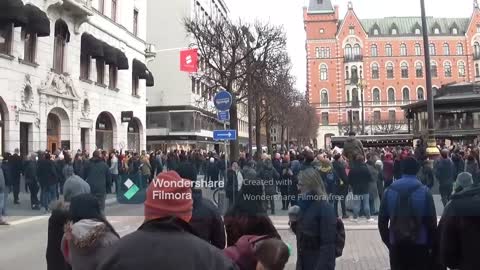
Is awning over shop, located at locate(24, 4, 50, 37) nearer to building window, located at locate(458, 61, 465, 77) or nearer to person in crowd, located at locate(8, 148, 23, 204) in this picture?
person in crowd, located at locate(8, 148, 23, 204)

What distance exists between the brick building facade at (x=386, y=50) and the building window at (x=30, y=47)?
47.5ft

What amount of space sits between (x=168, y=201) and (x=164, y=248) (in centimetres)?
33

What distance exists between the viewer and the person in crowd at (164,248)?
6.23 feet

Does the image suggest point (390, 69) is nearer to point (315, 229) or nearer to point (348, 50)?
point (348, 50)

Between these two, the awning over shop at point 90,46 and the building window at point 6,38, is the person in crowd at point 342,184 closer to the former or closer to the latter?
the building window at point 6,38

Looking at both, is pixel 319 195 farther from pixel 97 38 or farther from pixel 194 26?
pixel 97 38

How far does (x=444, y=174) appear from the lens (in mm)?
12492

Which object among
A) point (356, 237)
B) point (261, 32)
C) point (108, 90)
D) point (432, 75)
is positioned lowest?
point (356, 237)

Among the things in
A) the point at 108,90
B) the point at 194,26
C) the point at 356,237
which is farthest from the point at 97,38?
the point at 356,237

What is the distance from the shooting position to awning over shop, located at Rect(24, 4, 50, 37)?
22484mm

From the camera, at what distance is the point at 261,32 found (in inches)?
1062

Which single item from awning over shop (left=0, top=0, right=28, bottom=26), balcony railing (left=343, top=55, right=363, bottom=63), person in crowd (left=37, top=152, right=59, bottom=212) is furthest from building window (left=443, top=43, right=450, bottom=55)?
awning over shop (left=0, top=0, right=28, bottom=26)

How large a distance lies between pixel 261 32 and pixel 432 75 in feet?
51.1

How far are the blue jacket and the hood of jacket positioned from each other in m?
2.75
